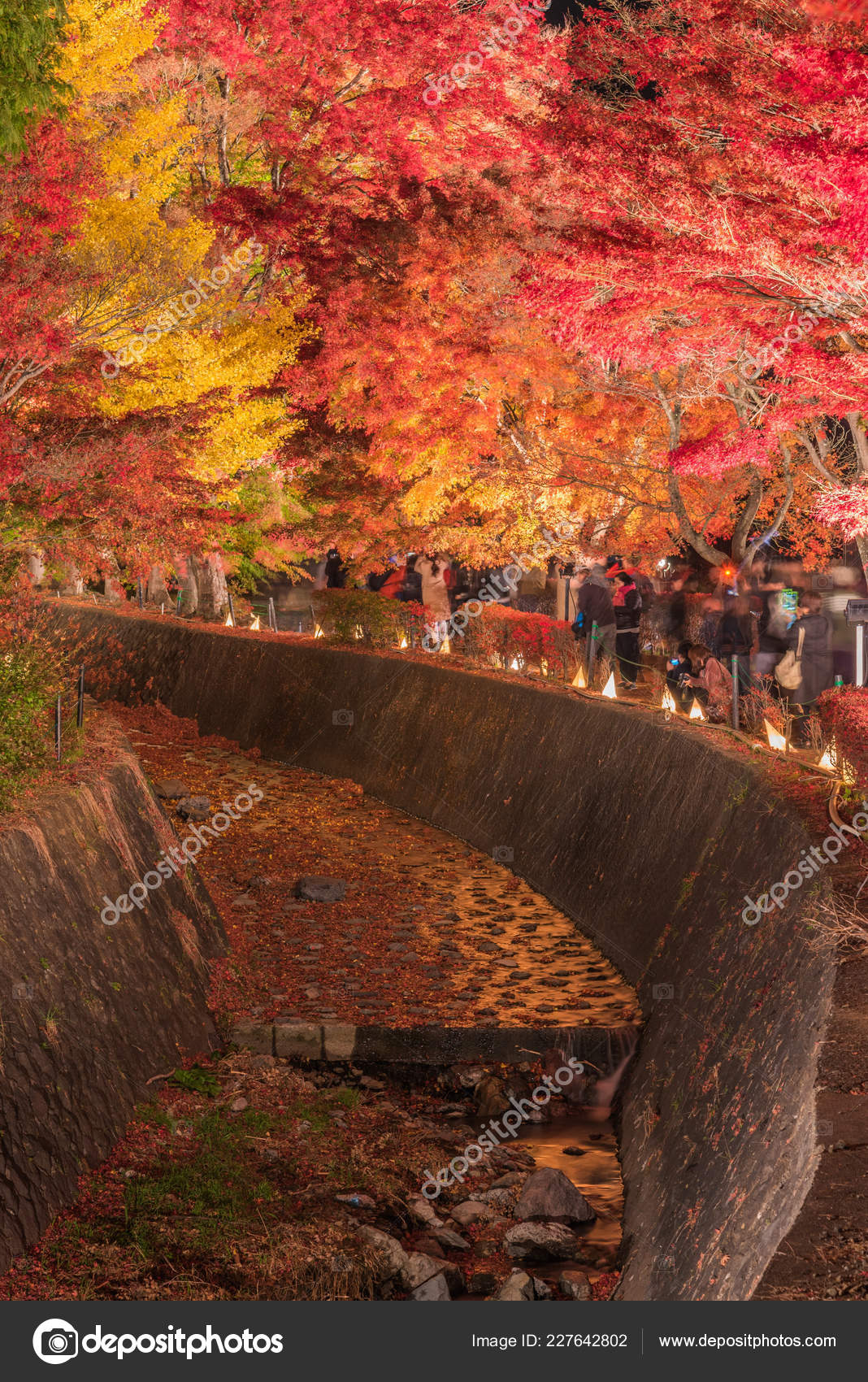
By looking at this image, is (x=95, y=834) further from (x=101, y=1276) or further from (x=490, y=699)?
(x=490, y=699)

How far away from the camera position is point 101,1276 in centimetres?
602

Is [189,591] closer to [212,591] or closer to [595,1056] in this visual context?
[212,591]

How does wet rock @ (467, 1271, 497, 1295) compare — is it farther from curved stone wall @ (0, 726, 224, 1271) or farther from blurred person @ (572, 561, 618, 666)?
blurred person @ (572, 561, 618, 666)

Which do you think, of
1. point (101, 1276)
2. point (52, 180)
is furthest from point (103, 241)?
point (101, 1276)

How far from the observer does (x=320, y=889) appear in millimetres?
13422

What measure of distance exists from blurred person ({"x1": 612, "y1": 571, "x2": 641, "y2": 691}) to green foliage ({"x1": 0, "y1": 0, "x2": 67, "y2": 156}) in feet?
30.7

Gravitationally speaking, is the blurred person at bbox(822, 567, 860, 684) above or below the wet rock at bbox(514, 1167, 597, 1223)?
above

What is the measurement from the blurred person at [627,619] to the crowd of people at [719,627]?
2cm

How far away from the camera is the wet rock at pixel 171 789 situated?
57.6 feet

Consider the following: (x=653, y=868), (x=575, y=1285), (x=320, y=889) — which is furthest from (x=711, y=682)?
(x=575, y=1285)

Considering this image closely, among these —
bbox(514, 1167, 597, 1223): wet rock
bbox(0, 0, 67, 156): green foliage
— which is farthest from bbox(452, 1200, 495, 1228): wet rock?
bbox(0, 0, 67, 156): green foliage

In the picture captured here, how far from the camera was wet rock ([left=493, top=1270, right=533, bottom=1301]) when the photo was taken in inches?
252

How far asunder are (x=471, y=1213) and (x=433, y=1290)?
1.05 m

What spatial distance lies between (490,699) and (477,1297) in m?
10.4
